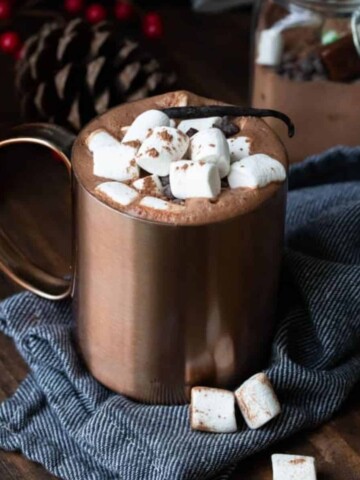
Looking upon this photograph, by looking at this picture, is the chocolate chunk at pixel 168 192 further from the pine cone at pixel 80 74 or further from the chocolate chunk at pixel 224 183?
the pine cone at pixel 80 74

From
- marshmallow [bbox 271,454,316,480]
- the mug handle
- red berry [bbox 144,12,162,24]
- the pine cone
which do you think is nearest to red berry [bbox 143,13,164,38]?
red berry [bbox 144,12,162,24]

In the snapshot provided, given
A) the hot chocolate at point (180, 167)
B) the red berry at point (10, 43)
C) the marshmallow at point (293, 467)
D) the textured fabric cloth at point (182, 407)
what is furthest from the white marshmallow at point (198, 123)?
the red berry at point (10, 43)

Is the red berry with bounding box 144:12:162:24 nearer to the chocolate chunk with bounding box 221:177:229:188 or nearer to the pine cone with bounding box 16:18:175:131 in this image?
the pine cone with bounding box 16:18:175:131

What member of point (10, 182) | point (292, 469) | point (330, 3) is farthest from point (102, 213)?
point (330, 3)

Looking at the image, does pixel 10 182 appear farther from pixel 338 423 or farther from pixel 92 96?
pixel 338 423

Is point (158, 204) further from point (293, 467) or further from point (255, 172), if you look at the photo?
point (293, 467)

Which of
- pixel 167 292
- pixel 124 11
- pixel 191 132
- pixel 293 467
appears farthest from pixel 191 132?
pixel 124 11
